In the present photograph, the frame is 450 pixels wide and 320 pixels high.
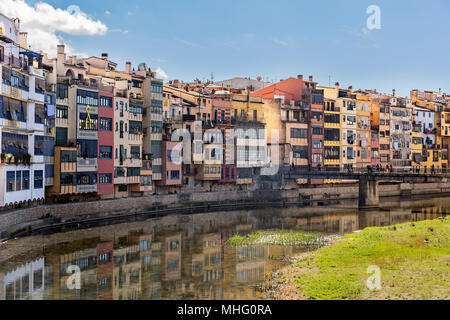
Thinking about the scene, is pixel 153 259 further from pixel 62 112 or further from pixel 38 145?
pixel 62 112

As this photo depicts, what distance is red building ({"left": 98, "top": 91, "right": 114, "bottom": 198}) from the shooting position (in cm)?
6250

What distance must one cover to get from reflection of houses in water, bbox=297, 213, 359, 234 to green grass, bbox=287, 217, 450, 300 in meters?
10.7

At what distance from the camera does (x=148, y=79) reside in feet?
233

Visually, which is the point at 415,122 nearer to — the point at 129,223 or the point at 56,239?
the point at 129,223

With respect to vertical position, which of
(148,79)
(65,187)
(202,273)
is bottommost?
(202,273)

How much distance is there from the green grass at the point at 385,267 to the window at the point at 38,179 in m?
28.3

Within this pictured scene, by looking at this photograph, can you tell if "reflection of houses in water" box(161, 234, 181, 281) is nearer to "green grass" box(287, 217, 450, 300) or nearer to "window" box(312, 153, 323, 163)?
"green grass" box(287, 217, 450, 300)

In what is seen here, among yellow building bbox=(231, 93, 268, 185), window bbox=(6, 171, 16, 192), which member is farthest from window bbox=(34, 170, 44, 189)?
yellow building bbox=(231, 93, 268, 185)

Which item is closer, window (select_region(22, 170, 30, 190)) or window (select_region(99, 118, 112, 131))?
window (select_region(22, 170, 30, 190))

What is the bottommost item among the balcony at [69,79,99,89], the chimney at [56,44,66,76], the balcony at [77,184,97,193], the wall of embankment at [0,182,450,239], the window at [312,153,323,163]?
the wall of embankment at [0,182,450,239]

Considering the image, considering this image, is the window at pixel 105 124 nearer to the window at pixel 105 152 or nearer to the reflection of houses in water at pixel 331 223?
the window at pixel 105 152

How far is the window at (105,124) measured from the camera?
62.7m
